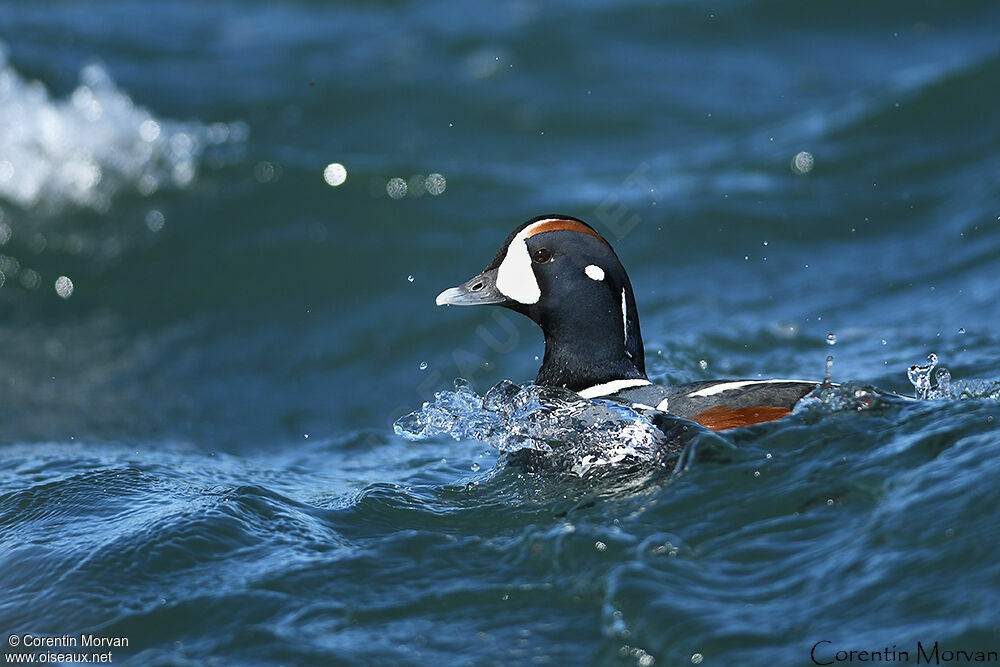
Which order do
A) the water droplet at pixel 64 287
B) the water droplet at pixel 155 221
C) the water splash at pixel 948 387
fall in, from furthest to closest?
the water droplet at pixel 155 221 < the water droplet at pixel 64 287 < the water splash at pixel 948 387

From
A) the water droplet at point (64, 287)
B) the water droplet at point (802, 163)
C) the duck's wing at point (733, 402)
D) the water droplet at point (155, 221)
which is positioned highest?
the water droplet at point (155, 221)

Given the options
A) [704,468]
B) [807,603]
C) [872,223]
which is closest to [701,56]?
[872,223]

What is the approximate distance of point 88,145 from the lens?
12195 millimetres

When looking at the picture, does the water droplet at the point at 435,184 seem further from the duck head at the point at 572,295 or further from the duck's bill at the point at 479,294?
the duck head at the point at 572,295

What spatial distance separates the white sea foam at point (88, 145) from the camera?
38.5ft

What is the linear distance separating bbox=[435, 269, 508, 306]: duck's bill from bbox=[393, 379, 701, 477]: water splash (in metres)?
0.44

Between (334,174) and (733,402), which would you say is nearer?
(733,402)

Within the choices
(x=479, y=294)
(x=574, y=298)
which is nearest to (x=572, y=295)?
(x=574, y=298)

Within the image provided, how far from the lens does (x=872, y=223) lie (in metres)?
10.4

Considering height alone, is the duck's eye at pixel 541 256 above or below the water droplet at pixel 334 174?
below

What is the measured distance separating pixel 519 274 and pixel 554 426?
83cm

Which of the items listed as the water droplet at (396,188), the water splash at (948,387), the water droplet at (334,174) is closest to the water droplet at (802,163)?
the water droplet at (396,188)

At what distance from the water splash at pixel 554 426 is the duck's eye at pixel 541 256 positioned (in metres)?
0.63

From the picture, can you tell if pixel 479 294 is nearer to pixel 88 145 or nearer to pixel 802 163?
pixel 802 163
